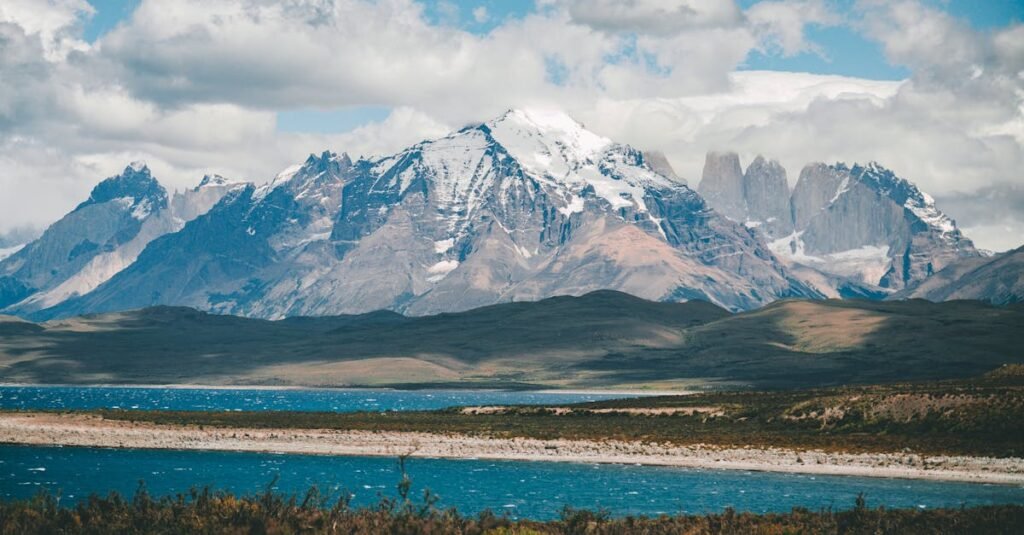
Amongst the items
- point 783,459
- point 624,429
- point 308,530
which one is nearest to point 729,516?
point 308,530

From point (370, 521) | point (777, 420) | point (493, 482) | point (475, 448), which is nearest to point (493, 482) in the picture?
point (493, 482)

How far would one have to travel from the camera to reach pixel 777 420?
125625mm

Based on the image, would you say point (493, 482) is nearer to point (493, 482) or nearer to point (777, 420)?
point (493, 482)

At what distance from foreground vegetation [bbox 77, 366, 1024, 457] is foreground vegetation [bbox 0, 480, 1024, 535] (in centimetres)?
4494

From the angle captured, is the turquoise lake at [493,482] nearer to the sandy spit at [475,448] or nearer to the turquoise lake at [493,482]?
the turquoise lake at [493,482]

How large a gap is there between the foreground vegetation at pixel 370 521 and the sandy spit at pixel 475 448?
116ft

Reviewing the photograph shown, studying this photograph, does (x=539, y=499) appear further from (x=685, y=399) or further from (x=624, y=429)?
(x=685, y=399)

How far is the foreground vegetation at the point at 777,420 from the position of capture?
343 ft

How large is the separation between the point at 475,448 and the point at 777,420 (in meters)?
32.3

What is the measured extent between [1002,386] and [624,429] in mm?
37565

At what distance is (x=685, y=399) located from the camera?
550 ft

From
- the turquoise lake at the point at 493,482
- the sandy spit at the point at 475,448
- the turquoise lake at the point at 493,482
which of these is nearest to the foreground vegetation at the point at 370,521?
the turquoise lake at the point at 493,482

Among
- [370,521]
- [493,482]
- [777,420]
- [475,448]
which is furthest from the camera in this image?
[777,420]

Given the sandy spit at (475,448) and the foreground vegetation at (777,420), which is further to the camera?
the foreground vegetation at (777,420)
